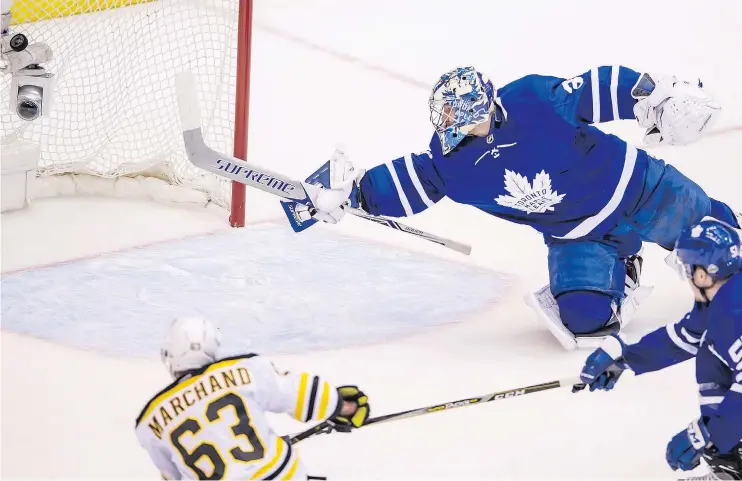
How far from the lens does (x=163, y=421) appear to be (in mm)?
2314

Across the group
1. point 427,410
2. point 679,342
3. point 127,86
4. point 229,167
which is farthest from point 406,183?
point 127,86

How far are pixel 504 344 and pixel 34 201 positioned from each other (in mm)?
1726

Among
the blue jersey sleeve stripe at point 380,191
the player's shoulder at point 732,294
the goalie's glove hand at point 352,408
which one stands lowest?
the goalie's glove hand at point 352,408

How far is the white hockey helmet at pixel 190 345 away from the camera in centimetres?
231

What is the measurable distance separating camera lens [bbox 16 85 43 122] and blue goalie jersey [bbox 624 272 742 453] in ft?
6.57

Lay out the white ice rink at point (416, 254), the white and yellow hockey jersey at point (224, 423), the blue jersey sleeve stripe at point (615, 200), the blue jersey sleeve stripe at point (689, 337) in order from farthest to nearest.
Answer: the blue jersey sleeve stripe at point (615, 200) → the white ice rink at point (416, 254) → the blue jersey sleeve stripe at point (689, 337) → the white and yellow hockey jersey at point (224, 423)

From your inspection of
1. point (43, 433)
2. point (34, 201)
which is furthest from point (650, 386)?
point (34, 201)

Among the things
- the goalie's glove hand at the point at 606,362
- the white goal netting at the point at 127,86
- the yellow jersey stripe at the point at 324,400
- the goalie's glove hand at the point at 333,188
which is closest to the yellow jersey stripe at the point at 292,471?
the yellow jersey stripe at the point at 324,400

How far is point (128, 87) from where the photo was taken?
4.54 m

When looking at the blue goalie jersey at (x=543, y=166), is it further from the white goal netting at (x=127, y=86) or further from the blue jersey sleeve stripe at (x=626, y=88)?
the white goal netting at (x=127, y=86)

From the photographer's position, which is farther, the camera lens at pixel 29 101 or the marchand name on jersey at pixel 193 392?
the camera lens at pixel 29 101

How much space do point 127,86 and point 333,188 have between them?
1556 mm

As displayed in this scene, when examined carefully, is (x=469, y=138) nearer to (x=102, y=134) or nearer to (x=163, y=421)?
(x=163, y=421)

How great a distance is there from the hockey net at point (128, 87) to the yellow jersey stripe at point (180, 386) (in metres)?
1.90
